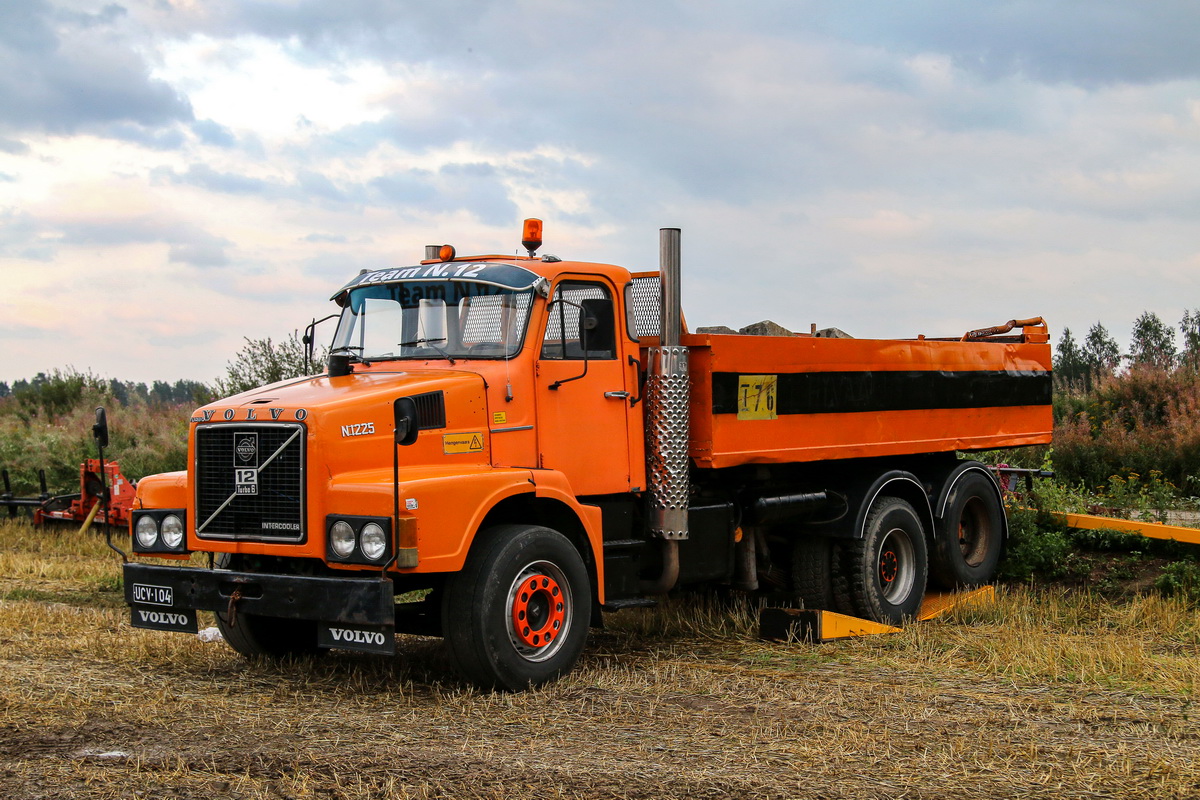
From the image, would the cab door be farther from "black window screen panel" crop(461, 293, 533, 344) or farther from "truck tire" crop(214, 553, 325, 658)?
"truck tire" crop(214, 553, 325, 658)

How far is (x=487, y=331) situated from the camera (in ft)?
26.6

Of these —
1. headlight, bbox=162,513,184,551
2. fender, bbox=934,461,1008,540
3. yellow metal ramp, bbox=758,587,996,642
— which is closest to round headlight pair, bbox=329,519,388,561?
headlight, bbox=162,513,184,551

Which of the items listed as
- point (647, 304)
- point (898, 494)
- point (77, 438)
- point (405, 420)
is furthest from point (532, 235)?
point (77, 438)

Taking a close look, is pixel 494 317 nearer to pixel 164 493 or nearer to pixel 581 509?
pixel 581 509

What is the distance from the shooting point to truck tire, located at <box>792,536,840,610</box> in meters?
10.4

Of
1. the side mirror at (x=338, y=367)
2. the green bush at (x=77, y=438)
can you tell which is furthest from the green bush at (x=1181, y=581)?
the green bush at (x=77, y=438)

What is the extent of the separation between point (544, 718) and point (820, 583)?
4307mm

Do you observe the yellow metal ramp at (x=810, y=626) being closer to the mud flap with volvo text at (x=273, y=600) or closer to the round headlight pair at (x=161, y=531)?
the mud flap with volvo text at (x=273, y=600)

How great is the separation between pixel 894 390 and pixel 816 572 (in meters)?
1.71

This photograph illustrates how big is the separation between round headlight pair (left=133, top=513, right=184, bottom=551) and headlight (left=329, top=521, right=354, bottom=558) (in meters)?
1.35

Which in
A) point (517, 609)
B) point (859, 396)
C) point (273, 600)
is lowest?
point (517, 609)

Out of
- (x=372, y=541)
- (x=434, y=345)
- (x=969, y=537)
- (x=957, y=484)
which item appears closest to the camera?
(x=372, y=541)

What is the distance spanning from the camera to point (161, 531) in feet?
25.6

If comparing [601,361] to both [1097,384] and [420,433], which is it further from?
[1097,384]
